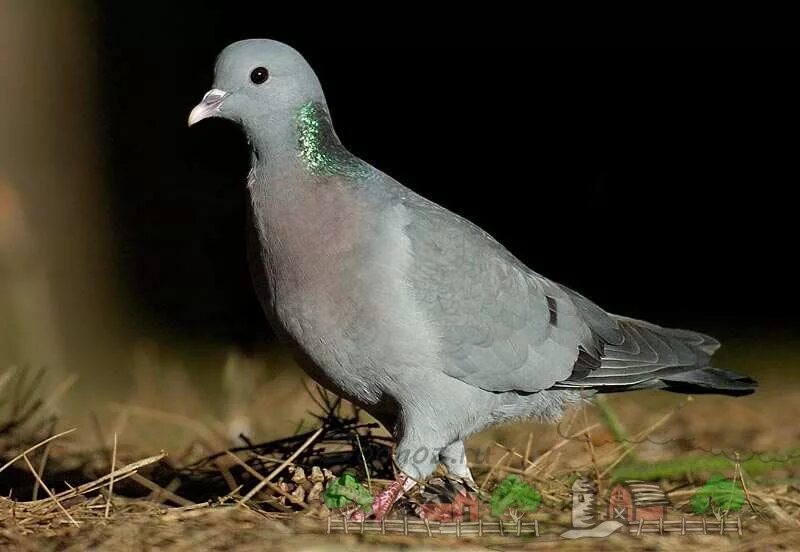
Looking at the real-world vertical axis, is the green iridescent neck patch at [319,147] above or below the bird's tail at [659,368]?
above

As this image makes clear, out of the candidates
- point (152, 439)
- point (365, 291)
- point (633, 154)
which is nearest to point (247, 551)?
point (365, 291)

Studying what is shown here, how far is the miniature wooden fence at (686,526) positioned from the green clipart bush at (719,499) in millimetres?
165

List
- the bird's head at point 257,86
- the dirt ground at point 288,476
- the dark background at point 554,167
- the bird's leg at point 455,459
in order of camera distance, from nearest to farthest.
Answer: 1. the dirt ground at point 288,476
2. the bird's head at point 257,86
3. the bird's leg at point 455,459
4. the dark background at point 554,167

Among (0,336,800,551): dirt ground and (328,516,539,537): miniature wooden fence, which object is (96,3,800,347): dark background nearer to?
(0,336,800,551): dirt ground

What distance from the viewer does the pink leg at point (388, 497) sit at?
2.69 meters

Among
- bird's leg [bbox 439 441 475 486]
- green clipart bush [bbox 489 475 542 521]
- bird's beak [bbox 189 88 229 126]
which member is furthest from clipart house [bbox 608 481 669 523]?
bird's beak [bbox 189 88 229 126]

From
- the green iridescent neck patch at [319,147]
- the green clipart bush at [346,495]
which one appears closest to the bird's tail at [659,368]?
the green clipart bush at [346,495]

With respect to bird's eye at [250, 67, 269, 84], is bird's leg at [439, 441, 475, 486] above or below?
→ below

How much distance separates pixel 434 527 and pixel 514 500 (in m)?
0.37

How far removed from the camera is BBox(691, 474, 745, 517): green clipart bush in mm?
2787

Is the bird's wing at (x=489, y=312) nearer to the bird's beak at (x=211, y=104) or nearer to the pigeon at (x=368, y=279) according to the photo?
the pigeon at (x=368, y=279)

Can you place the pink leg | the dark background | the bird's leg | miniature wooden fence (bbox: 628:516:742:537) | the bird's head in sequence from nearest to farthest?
miniature wooden fence (bbox: 628:516:742:537), the pink leg, the bird's head, the bird's leg, the dark background

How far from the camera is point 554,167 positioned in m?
5.45

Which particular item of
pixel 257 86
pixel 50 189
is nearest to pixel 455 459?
pixel 257 86
